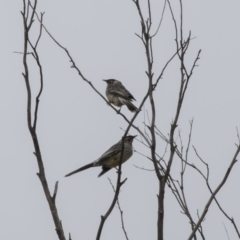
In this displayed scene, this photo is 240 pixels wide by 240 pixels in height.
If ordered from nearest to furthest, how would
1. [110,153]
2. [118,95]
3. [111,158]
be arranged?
[111,158]
[110,153]
[118,95]

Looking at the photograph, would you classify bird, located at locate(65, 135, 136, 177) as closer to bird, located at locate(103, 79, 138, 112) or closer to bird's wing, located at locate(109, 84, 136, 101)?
bird, located at locate(103, 79, 138, 112)

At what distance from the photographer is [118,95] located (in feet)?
36.7

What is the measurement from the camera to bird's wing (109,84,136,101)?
11.0 metres

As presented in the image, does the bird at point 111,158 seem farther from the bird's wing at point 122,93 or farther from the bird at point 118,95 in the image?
the bird's wing at point 122,93

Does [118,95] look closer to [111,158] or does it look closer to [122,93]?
[122,93]

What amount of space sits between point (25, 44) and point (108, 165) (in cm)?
453

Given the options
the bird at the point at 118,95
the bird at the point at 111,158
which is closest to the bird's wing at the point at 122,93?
the bird at the point at 118,95

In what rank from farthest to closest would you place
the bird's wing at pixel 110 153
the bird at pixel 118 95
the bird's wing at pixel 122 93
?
the bird's wing at pixel 122 93 → the bird at pixel 118 95 → the bird's wing at pixel 110 153

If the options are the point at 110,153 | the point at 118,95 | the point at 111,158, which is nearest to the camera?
the point at 111,158

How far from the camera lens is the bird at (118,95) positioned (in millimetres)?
10652

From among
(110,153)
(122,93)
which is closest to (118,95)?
(122,93)

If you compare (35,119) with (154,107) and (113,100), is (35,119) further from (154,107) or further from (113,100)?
(113,100)

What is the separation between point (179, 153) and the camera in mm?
5504

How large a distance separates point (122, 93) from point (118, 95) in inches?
3.8
